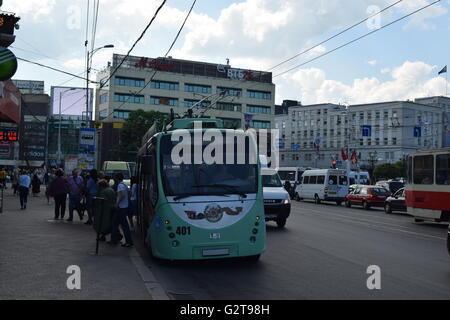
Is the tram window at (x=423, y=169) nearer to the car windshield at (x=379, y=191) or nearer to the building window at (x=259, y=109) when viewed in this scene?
the car windshield at (x=379, y=191)

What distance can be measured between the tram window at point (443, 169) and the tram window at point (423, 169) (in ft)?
1.23

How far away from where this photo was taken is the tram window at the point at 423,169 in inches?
878

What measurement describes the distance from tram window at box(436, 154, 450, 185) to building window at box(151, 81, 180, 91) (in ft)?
253

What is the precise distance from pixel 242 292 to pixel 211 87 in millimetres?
93424

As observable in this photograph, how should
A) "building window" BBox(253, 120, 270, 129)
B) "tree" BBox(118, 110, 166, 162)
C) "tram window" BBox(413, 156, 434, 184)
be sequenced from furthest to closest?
"building window" BBox(253, 120, 270, 129) → "tree" BBox(118, 110, 166, 162) → "tram window" BBox(413, 156, 434, 184)

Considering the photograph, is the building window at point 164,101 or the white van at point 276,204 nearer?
the white van at point 276,204

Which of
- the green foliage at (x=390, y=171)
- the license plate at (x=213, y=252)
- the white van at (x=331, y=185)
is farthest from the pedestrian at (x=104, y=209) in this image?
the green foliage at (x=390, y=171)


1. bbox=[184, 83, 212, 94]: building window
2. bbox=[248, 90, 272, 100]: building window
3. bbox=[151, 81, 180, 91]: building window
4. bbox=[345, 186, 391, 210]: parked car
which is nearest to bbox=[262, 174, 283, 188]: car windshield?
bbox=[345, 186, 391, 210]: parked car

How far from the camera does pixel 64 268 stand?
32.2 feet

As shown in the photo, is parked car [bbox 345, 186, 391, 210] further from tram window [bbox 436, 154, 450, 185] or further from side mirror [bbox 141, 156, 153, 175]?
side mirror [bbox 141, 156, 153, 175]

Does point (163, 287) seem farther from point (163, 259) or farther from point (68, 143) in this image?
point (68, 143)

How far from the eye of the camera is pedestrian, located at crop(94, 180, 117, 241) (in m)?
12.4

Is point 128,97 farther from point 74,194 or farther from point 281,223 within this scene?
point 281,223

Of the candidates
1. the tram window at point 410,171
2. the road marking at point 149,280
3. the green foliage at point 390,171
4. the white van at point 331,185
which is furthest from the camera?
the green foliage at point 390,171
